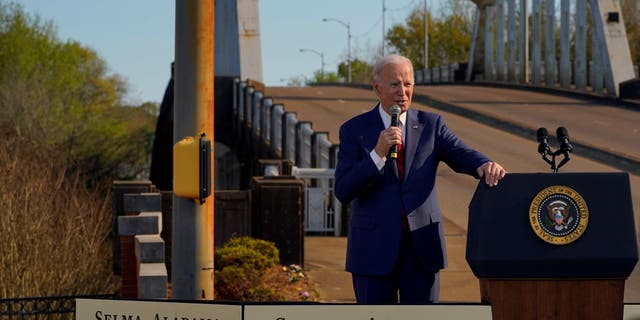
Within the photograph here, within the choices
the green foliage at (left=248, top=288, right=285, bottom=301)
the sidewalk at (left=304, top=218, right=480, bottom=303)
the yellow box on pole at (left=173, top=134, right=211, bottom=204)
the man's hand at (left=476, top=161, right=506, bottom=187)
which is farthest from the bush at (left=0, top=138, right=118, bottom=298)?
the man's hand at (left=476, top=161, right=506, bottom=187)

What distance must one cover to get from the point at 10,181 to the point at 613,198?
1769 cm

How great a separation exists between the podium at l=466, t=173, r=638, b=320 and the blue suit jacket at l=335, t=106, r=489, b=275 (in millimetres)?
728

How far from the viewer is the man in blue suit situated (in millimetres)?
6016

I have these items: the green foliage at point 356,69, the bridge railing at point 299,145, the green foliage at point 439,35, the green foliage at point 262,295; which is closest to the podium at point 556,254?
the green foliage at point 262,295

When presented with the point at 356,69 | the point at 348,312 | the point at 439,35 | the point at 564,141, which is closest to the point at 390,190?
the point at 564,141

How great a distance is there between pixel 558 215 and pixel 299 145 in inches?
807

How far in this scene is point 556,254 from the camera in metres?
5.26

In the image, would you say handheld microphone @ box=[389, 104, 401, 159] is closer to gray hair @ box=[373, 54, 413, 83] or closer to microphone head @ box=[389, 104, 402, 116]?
microphone head @ box=[389, 104, 402, 116]

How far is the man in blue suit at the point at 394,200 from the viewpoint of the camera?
6016 mm

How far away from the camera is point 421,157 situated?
6199 millimetres

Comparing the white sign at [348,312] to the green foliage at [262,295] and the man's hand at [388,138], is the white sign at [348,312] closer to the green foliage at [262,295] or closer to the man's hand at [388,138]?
Answer: the man's hand at [388,138]

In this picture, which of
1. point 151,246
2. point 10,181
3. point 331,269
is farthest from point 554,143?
point 151,246

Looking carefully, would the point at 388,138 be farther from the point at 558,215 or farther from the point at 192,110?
the point at 192,110

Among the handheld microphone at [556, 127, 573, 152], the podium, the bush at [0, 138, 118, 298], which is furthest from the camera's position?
the bush at [0, 138, 118, 298]
